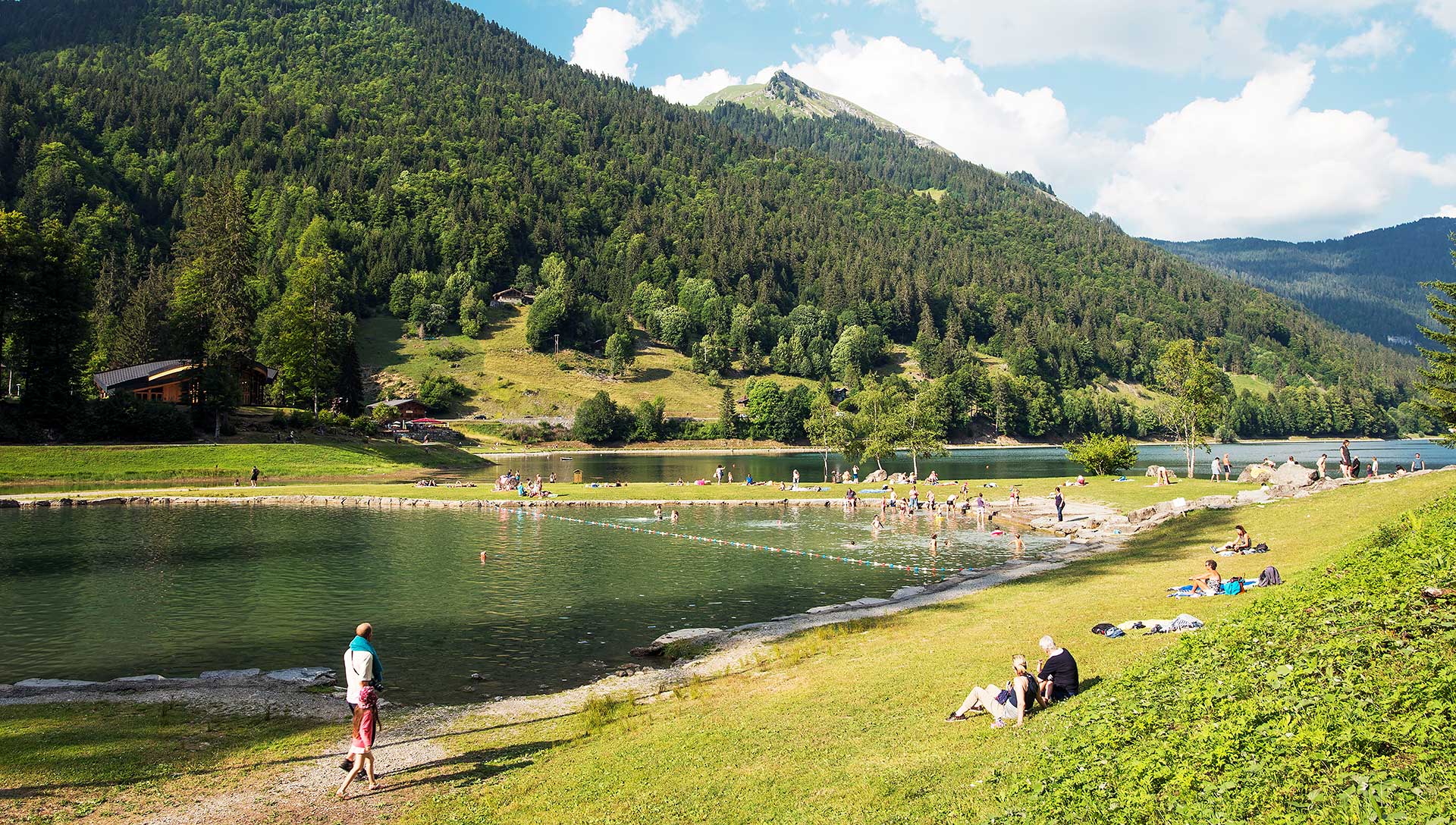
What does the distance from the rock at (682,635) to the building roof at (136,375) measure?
9681cm

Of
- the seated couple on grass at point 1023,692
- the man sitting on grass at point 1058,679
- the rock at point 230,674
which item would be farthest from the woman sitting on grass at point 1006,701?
the rock at point 230,674

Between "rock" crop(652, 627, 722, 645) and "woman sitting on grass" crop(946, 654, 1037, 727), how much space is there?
12585mm

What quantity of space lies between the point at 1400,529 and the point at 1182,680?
39.7 ft

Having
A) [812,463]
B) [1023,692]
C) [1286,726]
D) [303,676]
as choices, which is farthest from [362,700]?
[812,463]

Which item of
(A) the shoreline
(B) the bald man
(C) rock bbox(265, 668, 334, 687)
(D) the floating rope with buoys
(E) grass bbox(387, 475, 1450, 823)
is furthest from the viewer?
(D) the floating rope with buoys

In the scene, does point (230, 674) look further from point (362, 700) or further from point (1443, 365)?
point (1443, 365)

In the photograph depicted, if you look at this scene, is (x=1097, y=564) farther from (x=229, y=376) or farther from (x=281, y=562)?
(x=229, y=376)

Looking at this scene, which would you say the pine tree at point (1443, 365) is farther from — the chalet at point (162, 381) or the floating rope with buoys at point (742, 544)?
the chalet at point (162, 381)

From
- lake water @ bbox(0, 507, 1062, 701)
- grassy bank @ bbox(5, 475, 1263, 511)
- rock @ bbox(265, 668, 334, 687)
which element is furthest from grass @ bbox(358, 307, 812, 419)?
rock @ bbox(265, 668, 334, 687)

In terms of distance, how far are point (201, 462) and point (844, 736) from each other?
3092 inches

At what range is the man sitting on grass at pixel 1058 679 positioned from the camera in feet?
48.3

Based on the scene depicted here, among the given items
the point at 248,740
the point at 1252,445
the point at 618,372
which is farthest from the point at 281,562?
the point at 1252,445

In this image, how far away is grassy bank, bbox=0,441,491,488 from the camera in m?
67.9

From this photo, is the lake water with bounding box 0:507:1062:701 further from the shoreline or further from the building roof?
the building roof
